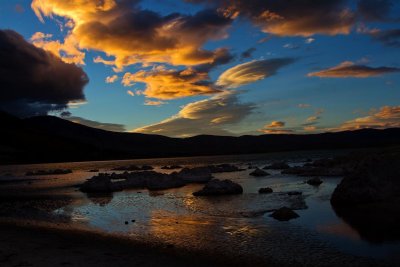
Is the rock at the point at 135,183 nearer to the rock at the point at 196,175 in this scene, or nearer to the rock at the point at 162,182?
the rock at the point at 162,182

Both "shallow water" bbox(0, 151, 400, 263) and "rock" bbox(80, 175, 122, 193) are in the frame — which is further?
"rock" bbox(80, 175, 122, 193)

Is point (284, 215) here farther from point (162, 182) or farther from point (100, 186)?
point (100, 186)

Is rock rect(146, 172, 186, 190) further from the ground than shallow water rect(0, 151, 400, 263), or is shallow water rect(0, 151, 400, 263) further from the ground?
rock rect(146, 172, 186, 190)

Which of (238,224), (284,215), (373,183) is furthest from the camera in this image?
(373,183)

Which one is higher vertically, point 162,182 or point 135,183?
point 162,182

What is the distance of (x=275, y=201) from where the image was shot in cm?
3472

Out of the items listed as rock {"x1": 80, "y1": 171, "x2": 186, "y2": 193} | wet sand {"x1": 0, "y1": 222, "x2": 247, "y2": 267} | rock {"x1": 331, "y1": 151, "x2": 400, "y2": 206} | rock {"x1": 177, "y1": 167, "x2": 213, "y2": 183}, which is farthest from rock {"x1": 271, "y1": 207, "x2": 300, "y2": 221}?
rock {"x1": 177, "y1": 167, "x2": 213, "y2": 183}

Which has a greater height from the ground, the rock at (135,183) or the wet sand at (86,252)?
the rock at (135,183)

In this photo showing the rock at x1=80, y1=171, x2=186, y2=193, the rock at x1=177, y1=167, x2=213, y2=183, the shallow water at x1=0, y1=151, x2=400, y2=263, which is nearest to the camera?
the shallow water at x1=0, y1=151, x2=400, y2=263

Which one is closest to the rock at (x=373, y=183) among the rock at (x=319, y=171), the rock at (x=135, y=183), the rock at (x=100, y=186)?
the rock at (x=135, y=183)

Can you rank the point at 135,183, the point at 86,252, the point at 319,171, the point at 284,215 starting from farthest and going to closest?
the point at 319,171 < the point at 135,183 < the point at 284,215 < the point at 86,252

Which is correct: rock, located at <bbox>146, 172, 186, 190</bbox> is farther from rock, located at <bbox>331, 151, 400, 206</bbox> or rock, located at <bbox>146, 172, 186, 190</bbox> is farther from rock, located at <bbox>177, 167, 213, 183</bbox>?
rock, located at <bbox>331, 151, 400, 206</bbox>

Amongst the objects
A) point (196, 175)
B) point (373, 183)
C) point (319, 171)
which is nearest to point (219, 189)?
point (373, 183)

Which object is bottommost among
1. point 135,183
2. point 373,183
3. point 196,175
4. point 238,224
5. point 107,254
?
point 238,224
